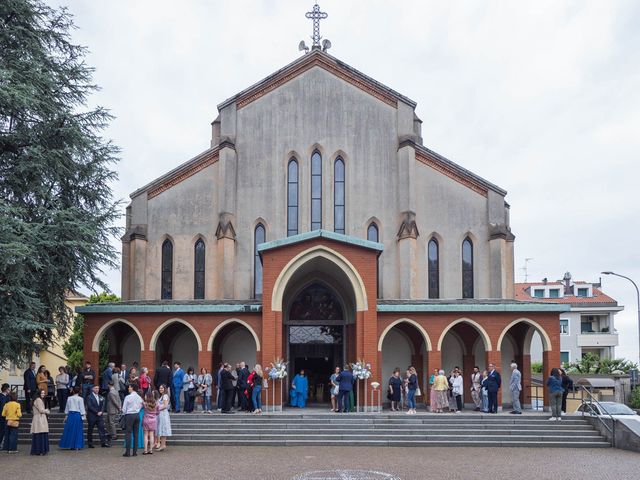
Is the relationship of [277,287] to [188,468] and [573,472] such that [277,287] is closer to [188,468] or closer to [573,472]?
[188,468]

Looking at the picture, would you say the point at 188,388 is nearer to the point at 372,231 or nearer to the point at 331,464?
the point at 331,464

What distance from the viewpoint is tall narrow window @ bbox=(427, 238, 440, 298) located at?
3003 cm

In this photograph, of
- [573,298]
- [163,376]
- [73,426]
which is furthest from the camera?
[573,298]

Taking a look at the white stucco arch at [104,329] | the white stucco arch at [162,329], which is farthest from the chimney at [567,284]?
the white stucco arch at [104,329]

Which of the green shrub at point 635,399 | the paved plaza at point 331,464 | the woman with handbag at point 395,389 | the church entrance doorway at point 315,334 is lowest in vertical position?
the green shrub at point 635,399

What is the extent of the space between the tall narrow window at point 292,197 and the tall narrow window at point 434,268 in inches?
226

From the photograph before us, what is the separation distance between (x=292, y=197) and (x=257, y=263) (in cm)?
317

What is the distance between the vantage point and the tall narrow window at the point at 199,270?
98.6ft

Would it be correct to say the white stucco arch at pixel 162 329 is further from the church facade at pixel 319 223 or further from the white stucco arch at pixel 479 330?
the white stucco arch at pixel 479 330

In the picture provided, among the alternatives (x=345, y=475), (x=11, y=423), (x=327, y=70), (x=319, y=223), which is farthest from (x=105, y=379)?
(x=327, y=70)

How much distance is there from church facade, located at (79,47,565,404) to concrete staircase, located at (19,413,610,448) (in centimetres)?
580

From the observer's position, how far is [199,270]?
30219 millimetres

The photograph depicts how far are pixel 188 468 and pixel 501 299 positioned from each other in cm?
1688

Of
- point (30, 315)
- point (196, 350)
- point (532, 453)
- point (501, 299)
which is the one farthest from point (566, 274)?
point (30, 315)
